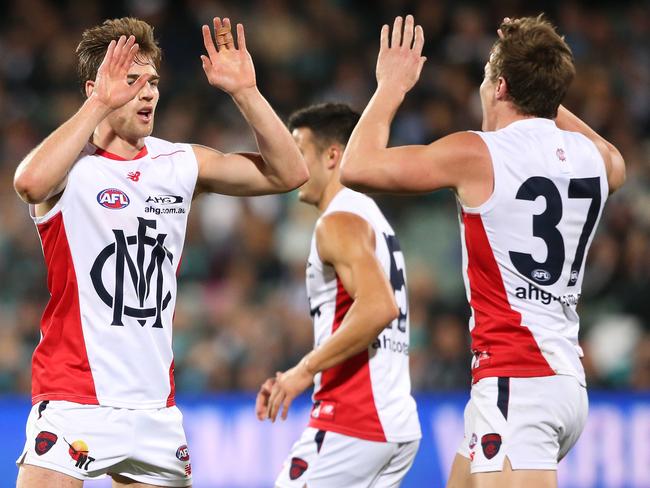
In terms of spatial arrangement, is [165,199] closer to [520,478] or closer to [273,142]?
[273,142]

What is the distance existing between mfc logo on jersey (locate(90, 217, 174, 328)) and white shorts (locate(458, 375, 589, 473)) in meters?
1.38

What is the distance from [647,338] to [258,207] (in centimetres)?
419

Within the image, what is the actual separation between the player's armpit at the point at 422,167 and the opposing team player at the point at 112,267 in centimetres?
53

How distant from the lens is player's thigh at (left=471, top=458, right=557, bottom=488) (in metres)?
4.03

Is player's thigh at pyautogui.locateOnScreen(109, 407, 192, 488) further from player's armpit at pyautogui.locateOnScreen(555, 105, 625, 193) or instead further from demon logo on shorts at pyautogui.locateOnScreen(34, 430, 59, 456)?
player's armpit at pyautogui.locateOnScreen(555, 105, 625, 193)

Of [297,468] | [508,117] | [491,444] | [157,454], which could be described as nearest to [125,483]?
[157,454]

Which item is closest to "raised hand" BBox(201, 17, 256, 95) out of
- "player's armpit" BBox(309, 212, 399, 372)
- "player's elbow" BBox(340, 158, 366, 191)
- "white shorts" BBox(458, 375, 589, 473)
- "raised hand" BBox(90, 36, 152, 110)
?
"raised hand" BBox(90, 36, 152, 110)

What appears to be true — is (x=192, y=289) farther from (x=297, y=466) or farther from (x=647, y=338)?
(x=297, y=466)

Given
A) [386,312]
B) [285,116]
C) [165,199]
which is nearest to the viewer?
[165,199]

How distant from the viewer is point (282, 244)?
10930mm

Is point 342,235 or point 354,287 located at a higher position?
point 342,235

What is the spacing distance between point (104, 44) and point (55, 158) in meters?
0.67

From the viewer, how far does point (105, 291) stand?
165 inches

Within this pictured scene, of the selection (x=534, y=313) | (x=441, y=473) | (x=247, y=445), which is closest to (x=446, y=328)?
(x=441, y=473)
